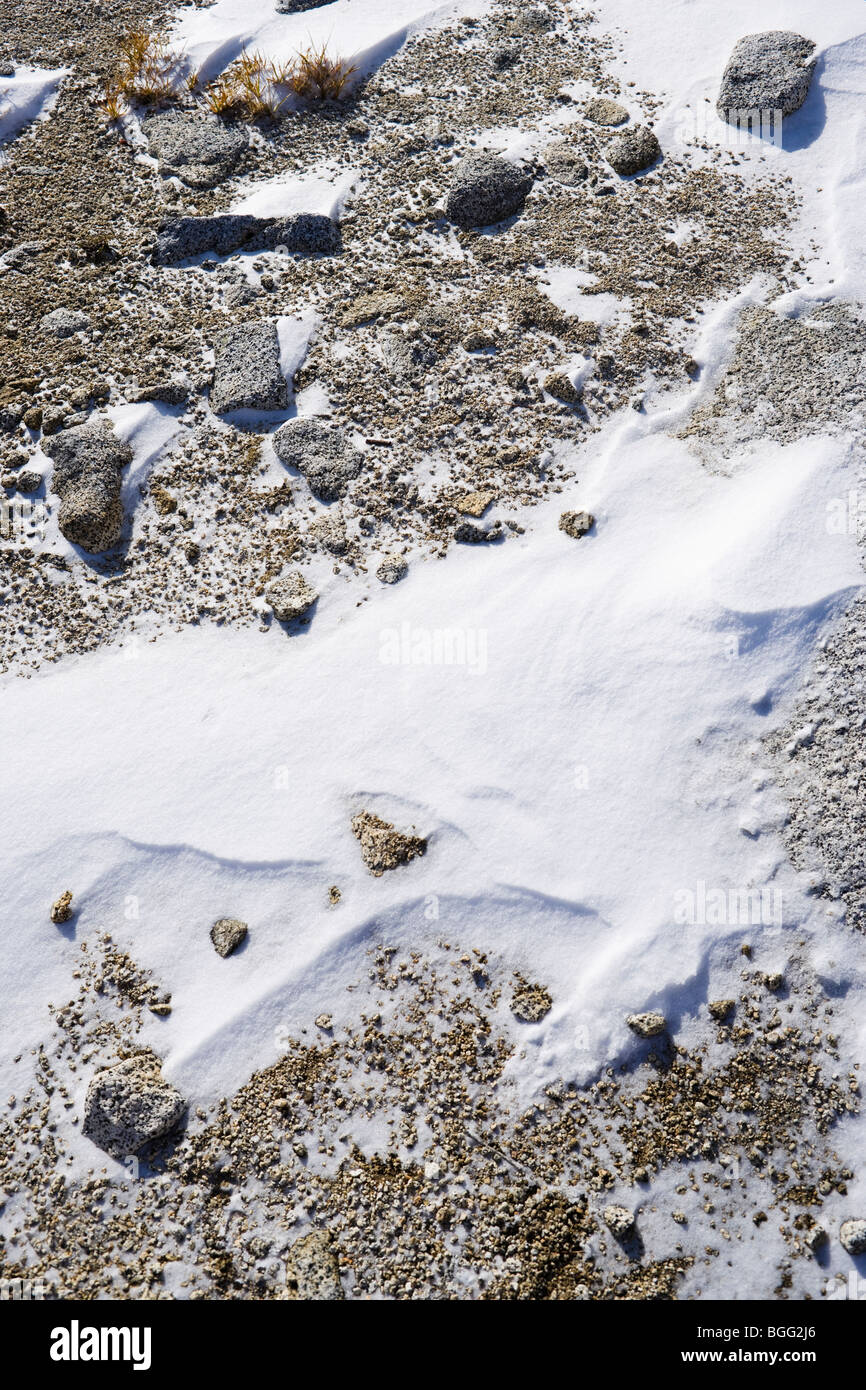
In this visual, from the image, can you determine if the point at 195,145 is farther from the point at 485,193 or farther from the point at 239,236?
the point at 485,193

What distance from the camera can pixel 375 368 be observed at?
5586 mm

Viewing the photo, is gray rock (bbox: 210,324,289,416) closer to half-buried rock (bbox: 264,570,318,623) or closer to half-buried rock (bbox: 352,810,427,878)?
half-buried rock (bbox: 264,570,318,623)

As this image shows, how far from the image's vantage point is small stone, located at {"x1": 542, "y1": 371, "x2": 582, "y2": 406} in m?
5.38

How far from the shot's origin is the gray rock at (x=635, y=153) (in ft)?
21.4

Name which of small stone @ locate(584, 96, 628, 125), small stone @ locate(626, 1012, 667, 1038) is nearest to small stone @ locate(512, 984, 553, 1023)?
small stone @ locate(626, 1012, 667, 1038)

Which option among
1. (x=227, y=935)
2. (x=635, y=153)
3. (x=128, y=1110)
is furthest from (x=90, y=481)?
(x=635, y=153)

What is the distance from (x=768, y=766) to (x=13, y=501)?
15.5 feet

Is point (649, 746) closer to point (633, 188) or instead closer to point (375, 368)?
point (375, 368)

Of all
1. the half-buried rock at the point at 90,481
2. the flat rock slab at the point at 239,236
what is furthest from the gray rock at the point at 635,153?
the half-buried rock at the point at 90,481

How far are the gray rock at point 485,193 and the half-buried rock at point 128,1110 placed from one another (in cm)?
616

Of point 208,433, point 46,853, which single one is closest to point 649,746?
point 46,853

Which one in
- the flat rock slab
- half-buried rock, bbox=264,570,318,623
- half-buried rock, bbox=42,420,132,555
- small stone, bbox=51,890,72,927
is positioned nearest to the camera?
small stone, bbox=51,890,72,927

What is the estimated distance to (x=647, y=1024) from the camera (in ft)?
11.8

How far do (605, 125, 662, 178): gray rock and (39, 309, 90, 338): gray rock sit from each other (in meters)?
4.26
